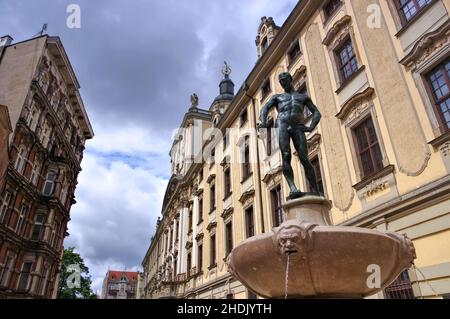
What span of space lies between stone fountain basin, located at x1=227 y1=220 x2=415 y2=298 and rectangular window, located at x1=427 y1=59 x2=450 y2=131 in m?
5.89

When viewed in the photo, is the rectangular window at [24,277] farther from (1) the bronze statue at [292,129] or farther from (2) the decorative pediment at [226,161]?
(1) the bronze statue at [292,129]

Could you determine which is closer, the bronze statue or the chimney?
the bronze statue

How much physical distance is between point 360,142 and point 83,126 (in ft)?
105

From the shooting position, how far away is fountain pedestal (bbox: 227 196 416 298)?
12.1 feet

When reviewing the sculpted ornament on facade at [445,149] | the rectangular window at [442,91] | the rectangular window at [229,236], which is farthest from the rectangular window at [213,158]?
the sculpted ornament on facade at [445,149]

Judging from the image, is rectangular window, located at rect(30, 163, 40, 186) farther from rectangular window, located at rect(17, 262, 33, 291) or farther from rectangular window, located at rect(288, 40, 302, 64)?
rectangular window, located at rect(288, 40, 302, 64)

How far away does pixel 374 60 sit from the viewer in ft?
35.9

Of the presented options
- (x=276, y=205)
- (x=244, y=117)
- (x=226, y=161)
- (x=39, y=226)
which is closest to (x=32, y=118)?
(x=39, y=226)

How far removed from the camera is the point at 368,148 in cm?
1078

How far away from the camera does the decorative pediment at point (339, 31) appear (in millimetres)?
12557

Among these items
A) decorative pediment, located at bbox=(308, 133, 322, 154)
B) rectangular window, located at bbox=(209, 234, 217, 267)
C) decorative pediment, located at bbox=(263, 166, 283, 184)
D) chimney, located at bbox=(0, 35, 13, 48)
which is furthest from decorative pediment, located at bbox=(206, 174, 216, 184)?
chimney, located at bbox=(0, 35, 13, 48)

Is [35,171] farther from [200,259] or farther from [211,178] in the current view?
[200,259]

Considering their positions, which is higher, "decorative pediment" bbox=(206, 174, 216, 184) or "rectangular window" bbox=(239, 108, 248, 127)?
"rectangular window" bbox=(239, 108, 248, 127)
